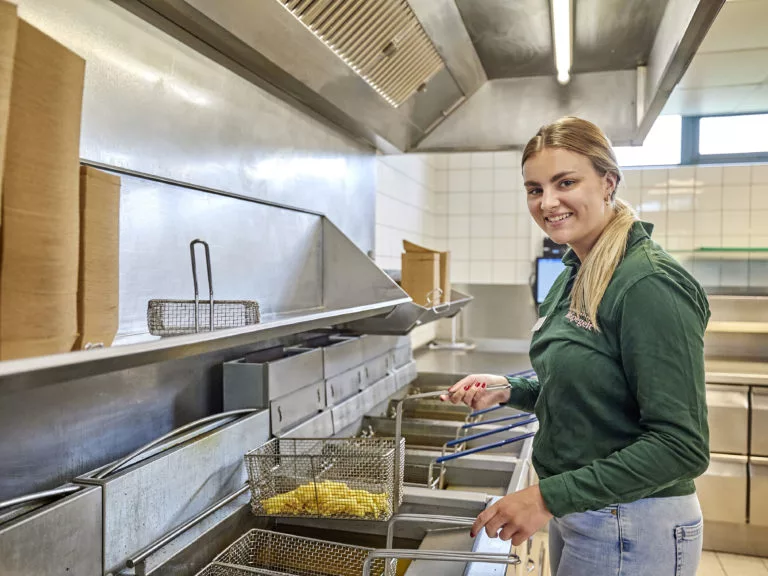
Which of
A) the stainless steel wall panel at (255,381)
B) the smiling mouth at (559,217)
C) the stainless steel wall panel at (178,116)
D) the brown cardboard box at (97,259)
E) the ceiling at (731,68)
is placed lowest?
the stainless steel wall panel at (255,381)

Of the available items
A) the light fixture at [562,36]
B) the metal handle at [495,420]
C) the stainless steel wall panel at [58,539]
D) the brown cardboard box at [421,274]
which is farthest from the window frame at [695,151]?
the stainless steel wall panel at [58,539]

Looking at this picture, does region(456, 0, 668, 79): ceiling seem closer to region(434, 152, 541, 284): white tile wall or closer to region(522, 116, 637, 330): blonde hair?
region(522, 116, 637, 330): blonde hair

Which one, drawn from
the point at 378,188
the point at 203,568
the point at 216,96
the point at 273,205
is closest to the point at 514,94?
the point at 378,188

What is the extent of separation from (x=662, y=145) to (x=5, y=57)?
4.89 meters

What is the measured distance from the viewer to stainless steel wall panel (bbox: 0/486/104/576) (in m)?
0.93

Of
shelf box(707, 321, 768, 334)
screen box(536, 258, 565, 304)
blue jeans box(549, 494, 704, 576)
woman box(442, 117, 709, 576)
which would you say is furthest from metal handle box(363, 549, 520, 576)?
screen box(536, 258, 565, 304)

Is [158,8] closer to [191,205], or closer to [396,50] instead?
[191,205]

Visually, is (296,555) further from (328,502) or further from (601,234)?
(601,234)

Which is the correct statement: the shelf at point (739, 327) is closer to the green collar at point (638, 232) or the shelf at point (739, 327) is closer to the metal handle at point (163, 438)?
the green collar at point (638, 232)

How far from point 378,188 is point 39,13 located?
2.19m

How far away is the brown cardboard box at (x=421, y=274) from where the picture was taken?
261 cm

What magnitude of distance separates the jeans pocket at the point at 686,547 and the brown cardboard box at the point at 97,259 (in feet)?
3.24

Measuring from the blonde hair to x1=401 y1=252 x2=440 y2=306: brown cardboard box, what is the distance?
4.83ft

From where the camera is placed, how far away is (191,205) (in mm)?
1515
